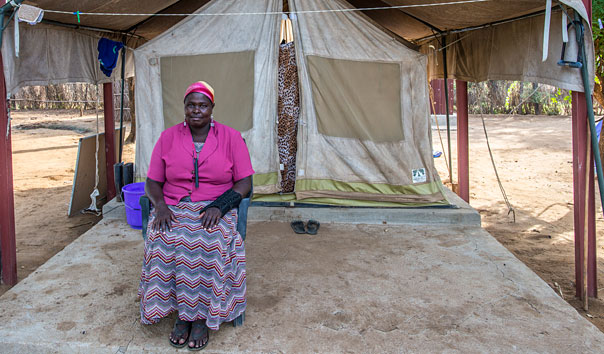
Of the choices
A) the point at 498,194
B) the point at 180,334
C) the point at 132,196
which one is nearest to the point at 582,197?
the point at 180,334

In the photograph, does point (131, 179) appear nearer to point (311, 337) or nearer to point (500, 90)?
point (311, 337)

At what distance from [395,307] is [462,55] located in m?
3.64

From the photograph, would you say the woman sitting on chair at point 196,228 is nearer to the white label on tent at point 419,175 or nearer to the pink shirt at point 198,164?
the pink shirt at point 198,164

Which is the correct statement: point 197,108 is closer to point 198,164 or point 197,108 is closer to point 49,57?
point 198,164

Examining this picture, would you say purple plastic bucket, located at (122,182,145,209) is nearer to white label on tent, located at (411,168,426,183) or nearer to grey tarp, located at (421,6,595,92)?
white label on tent, located at (411,168,426,183)

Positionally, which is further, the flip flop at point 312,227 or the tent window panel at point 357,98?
the tent window panel at point 357,98

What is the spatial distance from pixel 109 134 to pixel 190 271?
4346mm

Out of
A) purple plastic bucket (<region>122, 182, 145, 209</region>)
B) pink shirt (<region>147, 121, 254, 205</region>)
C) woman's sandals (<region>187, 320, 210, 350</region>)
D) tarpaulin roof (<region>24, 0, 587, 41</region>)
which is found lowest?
woman's sandals (<region>187, 320, 210, 350</region>)

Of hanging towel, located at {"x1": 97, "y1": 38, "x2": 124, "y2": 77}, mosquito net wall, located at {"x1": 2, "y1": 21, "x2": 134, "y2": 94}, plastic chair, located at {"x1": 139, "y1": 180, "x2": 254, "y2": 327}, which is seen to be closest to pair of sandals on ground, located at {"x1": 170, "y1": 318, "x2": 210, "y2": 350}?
plastic chair, located at {"x1": 139, "y1": 180, "x2": 254, "y2": 327}

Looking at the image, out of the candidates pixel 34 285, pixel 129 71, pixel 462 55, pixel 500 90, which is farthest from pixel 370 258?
pixel 500 90

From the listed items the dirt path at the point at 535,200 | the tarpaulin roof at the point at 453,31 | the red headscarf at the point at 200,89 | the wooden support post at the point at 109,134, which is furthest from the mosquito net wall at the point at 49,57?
the dirt path at the point at 535,200

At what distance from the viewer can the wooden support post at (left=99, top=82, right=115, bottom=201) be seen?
638 centimetres

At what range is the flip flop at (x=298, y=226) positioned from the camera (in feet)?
16.0

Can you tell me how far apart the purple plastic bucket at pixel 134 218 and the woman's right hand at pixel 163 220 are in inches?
85.6
